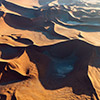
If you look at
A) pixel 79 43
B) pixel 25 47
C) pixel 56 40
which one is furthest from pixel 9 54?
pixel 79 43

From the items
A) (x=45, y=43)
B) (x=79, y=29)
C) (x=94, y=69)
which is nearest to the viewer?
(x=94, y=69)

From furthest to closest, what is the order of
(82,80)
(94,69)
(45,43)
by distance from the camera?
(45,43) → (94,69) → (82,80)

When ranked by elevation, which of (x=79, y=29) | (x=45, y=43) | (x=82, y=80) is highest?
(x=79, y=29)

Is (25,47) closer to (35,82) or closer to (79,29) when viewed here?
(35,82)

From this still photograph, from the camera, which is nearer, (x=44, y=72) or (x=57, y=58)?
(x=44, y=72)

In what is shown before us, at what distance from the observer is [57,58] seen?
759cm

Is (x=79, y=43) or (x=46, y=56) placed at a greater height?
(x=79, y=43)

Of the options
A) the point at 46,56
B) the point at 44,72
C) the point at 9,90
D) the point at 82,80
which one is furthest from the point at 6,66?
the point at 82,80

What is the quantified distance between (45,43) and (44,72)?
7.66 ft

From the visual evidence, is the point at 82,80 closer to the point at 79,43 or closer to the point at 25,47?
the point at 79,43

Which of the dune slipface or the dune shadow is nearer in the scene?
the dune slipface

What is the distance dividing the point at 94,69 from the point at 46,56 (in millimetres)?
2946

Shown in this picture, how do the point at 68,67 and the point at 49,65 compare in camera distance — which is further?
the point at 49,65

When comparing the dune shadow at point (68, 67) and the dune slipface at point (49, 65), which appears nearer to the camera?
the dune slipface at point (49, 65)
